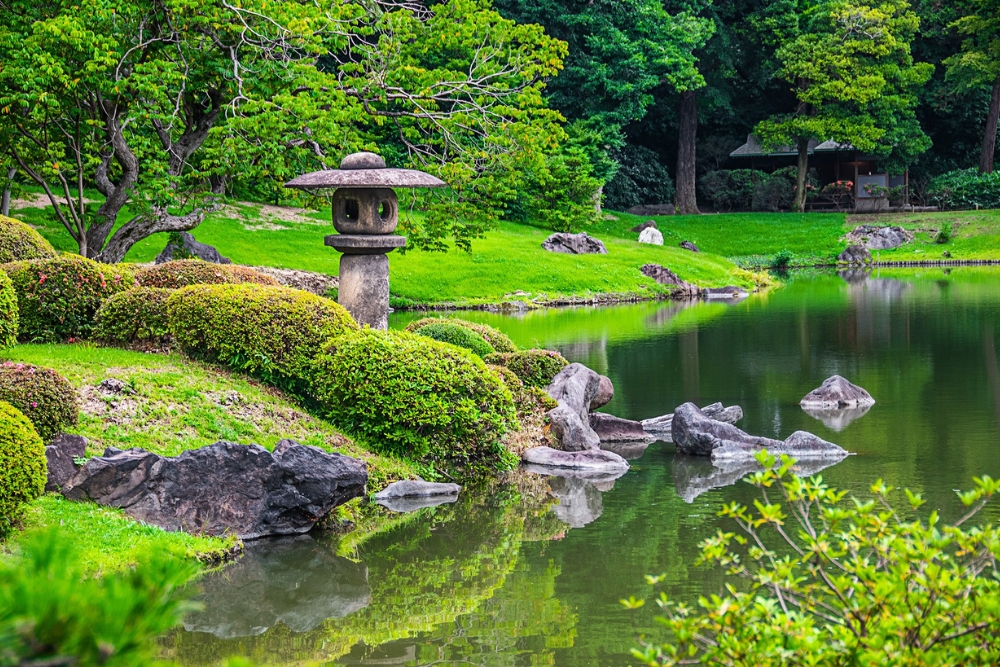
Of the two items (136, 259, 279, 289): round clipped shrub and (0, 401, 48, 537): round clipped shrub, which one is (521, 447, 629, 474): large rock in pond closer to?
(136, 259, 279, 289): round clipped shrub

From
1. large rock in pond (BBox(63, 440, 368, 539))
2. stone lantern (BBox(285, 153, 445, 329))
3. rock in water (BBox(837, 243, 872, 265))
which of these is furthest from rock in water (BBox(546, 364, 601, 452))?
rock in water (BBox(837, 243, 872, 265))

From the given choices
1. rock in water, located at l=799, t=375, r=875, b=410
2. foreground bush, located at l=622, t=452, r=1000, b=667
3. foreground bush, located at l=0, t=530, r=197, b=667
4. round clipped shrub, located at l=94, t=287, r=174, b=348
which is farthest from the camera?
rock in water, located at l=799, t=375, r=875, b=410

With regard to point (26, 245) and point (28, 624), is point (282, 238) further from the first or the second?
point (28, 624)

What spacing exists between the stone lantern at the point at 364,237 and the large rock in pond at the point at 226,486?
6.12 meters

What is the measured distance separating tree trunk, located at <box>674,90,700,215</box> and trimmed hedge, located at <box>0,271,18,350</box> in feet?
143

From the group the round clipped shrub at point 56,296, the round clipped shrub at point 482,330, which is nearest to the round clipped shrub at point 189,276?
the round clipped shrub at point 56,296

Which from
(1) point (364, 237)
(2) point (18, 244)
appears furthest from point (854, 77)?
(2) point (18, 244)

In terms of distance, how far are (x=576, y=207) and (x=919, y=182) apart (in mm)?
21806

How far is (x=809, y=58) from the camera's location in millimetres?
48406

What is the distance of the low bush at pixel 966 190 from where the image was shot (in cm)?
4894

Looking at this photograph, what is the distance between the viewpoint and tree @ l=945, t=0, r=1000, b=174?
47.6 metres

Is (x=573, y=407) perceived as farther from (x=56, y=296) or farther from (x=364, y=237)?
(x=56, y=296)

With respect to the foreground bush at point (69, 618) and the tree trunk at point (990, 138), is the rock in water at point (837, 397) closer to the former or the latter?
the foreground bush at point (69, 618)

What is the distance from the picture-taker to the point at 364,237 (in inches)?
611
